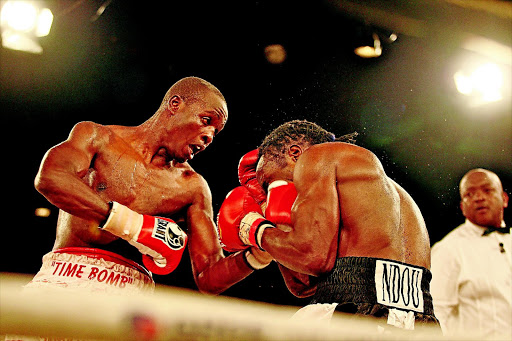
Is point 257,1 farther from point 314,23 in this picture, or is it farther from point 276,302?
point 276,302

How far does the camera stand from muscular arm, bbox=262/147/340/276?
6.06ft

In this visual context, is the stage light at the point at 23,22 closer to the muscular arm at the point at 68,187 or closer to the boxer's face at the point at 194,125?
the boxer's face at the point at 194,125

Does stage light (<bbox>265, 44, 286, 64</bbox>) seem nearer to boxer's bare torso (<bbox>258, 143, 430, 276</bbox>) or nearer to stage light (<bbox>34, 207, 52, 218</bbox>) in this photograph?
boxer's bare torso (<bbox>258, 143, 430, 276</bbox>)

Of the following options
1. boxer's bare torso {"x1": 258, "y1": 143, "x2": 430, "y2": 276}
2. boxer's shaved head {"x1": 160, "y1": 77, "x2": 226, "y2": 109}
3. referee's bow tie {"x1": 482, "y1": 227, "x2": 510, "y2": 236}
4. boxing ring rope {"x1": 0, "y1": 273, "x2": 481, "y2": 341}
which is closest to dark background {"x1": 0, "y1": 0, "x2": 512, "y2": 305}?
referee's bow tie {"x1": 482, "y1": 227, "x2": 510, "y2": 236}

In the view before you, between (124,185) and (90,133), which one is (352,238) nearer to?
(124,185)

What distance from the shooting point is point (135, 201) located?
7.63 ft

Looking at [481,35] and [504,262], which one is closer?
[481,35]

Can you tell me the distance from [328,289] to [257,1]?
12.0ft

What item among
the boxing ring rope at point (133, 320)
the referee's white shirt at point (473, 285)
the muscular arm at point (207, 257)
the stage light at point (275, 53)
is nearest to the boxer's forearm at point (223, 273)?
the muscular arm at point (207, 257)

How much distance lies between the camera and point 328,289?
1864mm

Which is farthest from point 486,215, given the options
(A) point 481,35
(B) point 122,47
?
(B) point 122,47

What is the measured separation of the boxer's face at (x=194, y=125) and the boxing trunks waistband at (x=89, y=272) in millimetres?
678

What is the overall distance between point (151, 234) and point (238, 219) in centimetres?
47

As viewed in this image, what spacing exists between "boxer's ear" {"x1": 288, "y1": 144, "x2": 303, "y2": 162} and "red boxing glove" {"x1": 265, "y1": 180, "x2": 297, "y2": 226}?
189mm
